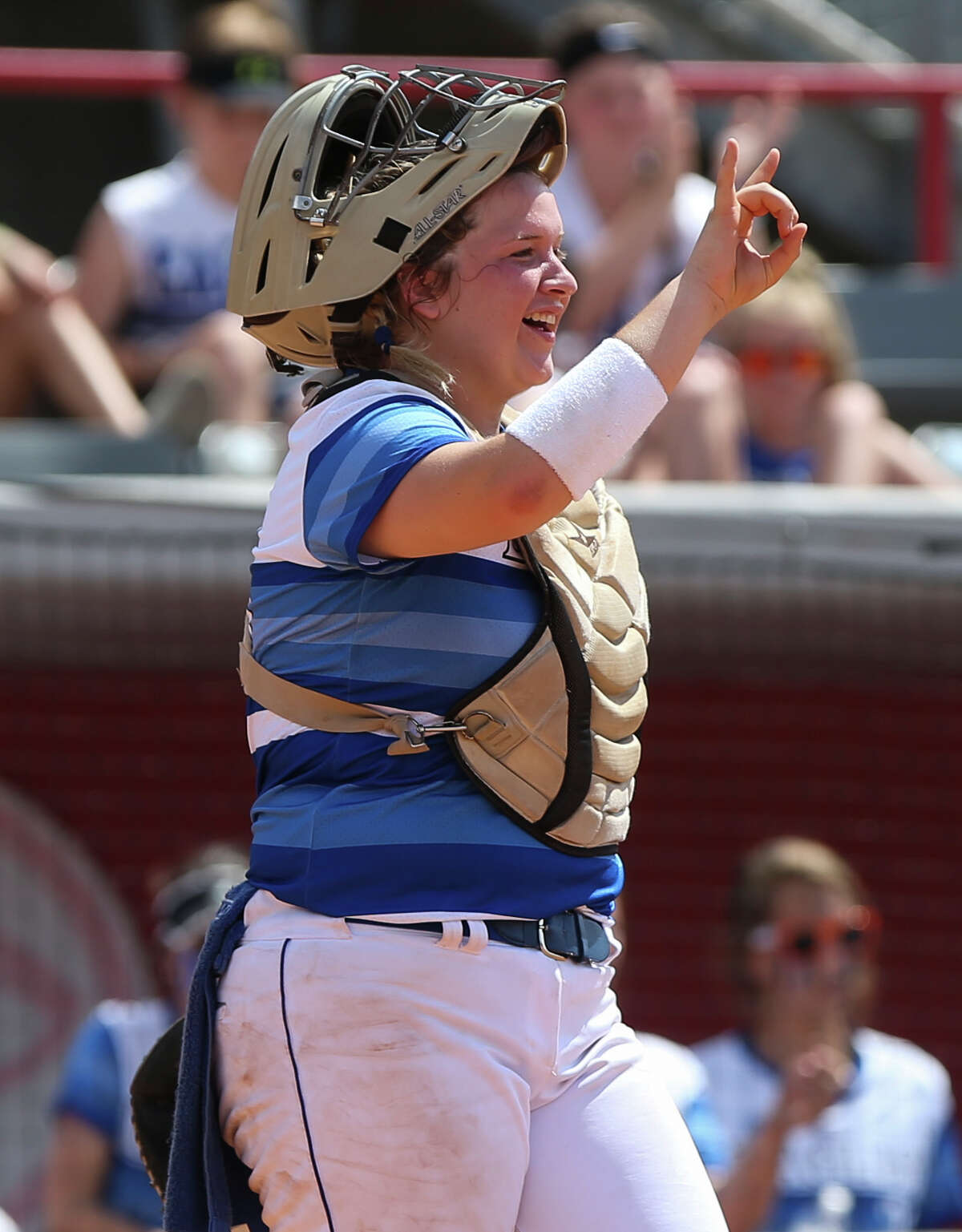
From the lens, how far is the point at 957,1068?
16.6ft

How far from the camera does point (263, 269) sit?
2.18 metres

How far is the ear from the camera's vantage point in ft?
7.07

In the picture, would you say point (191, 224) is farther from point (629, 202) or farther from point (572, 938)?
point (572, 938)

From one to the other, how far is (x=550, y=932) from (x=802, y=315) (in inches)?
131

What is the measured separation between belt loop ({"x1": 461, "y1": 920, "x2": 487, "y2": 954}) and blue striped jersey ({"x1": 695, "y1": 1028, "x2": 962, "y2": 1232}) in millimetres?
2349

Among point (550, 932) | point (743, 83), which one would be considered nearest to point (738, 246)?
point (550, 932)

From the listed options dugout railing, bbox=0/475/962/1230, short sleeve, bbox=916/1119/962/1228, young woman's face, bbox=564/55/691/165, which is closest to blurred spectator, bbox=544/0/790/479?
young woman's face, bbox=564/55/691/165

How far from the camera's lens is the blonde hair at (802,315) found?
513 cm

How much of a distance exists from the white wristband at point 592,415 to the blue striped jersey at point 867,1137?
255 cm

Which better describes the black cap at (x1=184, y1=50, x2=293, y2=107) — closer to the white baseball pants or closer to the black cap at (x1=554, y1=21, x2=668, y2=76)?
the black cap at (x1=554, y1=21, x2=668, y2=76)

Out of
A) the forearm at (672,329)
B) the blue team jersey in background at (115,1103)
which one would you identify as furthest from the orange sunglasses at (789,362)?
the forearm at (672,329)

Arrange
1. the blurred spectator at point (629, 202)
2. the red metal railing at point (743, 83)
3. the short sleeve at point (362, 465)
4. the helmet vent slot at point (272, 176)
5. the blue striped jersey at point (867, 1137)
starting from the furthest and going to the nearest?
1. the red metal railing at point (743, 83)
2. the blurred spectator at point (629, 202)
3. the blue striped jersey at point (867, 1137)
4. the helmet vent slot at point (272, 176)
5. the short sleeve at point (362, 465)

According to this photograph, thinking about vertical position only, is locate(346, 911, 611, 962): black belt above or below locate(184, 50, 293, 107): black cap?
below

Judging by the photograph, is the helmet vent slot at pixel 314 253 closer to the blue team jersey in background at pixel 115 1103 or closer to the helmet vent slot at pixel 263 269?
the helmet vent slot at pixel 263 269
